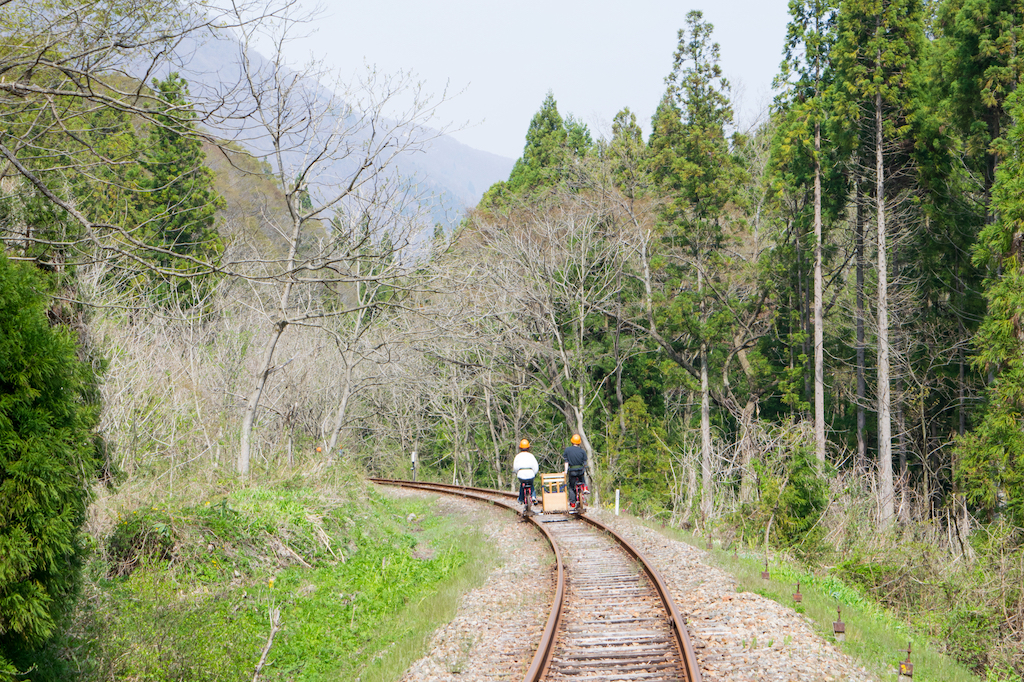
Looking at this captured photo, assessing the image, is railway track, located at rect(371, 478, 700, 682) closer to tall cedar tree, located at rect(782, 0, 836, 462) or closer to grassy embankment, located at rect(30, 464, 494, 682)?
grassy embankment, located at rect(30, 464, 494, 682)

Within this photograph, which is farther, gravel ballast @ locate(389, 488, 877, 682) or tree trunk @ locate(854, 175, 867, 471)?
tree trunk @ locate(854, 175, 867, 471)

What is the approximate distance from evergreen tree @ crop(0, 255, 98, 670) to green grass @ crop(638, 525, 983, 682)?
22.9 ft

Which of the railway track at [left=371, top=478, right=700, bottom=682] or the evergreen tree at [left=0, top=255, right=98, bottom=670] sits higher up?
the evergreen tree at [left=0, top=255, right=98, bottom=670]

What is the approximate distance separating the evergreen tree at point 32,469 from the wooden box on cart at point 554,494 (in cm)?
1156

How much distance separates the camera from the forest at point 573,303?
636 cm

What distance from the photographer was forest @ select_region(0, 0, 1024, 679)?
636 cm

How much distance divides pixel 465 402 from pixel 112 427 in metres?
23.7

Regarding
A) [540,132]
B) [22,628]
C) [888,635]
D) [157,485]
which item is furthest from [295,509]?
[540,132]

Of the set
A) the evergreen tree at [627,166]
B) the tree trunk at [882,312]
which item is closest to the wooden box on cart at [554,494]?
the tree trunk at [882,312]

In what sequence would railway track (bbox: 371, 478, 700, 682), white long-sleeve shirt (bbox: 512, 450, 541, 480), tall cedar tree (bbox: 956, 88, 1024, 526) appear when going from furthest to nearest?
white long-sleeve shirt (bbox: 512, 450, 541, 480)
tall cedar tree (bbox: 956, 88, 1024, 526)
railway track (bbox: 371, 478, 700, 682)

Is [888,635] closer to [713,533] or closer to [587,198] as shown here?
[713,533]

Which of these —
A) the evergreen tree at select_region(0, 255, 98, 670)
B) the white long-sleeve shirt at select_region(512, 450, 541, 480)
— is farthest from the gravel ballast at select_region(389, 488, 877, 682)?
the white long-sleeve shirt at select_region(512, 450, 541, 480)

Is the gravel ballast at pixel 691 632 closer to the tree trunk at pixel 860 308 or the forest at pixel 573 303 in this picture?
the forest at pixel 573 303

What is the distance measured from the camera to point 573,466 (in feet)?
53.1
